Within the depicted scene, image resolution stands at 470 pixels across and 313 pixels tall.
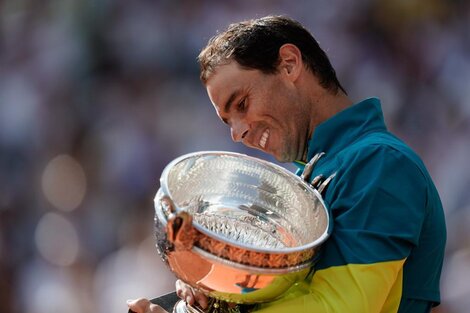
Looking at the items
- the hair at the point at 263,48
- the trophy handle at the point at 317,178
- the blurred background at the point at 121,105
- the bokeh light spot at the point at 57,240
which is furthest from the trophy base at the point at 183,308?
the bokeh light spot at the point at 57,240

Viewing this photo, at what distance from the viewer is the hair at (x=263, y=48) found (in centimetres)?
141

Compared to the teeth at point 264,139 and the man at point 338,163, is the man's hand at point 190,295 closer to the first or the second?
the man at point 338,163

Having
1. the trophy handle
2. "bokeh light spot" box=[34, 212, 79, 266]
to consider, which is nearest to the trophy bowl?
the trophy handle

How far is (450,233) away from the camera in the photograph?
2752 millimetres

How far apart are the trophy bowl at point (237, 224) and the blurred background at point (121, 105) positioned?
158 cm

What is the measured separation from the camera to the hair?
141 centimetres

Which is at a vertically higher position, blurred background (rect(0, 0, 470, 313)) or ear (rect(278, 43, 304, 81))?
ear (rect(278, 43, 304, 81))

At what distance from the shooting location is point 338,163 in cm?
125

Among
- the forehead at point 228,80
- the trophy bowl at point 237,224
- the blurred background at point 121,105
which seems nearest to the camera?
the trophy bowl at point 237,224

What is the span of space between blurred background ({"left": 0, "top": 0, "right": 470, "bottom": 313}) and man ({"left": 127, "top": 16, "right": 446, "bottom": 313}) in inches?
58.1

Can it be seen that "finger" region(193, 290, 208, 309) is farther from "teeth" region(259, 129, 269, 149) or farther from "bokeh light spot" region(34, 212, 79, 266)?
"bokeh light spot" region(34, 212, 79, 266)

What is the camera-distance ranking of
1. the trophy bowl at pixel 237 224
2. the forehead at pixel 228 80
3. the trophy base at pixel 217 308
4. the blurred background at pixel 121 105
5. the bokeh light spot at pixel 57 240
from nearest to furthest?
the trophy bowl at pixel 237 224 < the trophy base at pixel 217 308 < the forehead at pixel 228 80 < the blurred background at pixel 121 105 < the bokeh light spot at pixel 57 240

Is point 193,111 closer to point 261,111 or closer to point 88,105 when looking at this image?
point 88,105

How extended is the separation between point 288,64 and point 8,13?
2.43 m
